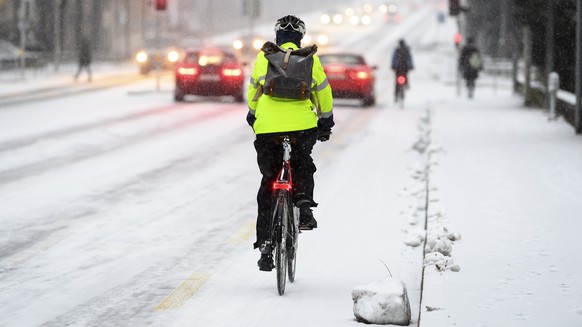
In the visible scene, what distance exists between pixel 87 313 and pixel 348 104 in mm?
25914

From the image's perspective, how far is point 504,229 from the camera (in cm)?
1070

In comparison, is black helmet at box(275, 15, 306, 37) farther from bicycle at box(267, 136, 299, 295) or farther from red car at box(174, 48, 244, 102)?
red car at box(174, 48, 244, 102)

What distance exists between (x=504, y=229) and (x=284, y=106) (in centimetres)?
303

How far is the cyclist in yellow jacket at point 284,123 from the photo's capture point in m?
8.44

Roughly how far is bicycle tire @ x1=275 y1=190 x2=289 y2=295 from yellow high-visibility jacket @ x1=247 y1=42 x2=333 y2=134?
44 centimetres

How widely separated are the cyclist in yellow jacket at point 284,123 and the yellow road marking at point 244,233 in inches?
95.0

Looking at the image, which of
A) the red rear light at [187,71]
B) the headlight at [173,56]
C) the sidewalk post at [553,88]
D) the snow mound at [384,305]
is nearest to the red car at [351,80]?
the red rear light at [187,71]

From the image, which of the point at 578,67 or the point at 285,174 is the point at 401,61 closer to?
the point at 578,67

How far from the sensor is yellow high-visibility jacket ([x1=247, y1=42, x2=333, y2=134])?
8.42 m

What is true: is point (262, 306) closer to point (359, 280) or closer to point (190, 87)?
point (359, 280)

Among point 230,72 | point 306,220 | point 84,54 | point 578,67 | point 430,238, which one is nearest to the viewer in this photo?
point 306,220

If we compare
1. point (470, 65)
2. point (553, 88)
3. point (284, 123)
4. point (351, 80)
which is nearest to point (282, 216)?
point (284, 123)

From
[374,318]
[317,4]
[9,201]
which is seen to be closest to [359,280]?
[374,318]

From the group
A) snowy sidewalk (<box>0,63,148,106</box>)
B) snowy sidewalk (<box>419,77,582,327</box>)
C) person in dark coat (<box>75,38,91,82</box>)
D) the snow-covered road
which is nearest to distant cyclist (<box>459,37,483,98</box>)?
snowy sidewalk (<box>0,63,148,106</box>)
